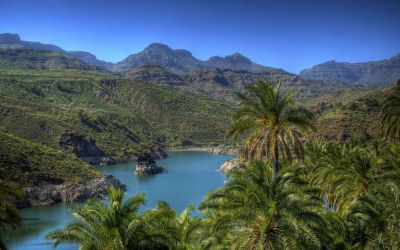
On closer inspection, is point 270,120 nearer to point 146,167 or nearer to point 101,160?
point 146,167

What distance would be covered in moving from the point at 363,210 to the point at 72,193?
243 feet

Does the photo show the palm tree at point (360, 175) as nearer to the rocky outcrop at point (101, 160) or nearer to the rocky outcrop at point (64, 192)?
the rocky outcrop at point (64, 192)

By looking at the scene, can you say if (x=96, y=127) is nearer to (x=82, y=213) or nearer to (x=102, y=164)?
(x=102, y=164)

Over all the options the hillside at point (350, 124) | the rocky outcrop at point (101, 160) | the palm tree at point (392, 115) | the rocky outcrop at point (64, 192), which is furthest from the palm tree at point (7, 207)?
the rocky outcrop at point (101, 160)

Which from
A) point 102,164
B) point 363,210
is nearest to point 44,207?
point 363,210

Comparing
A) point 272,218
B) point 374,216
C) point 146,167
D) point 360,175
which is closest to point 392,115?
point 360,175

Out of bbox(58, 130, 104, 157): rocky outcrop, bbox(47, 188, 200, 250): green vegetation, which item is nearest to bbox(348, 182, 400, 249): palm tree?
bbox(47, 188, 200, 250): green vegetation

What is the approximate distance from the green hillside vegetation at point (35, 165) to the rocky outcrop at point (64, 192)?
216 centimetres

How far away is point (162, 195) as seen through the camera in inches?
4021

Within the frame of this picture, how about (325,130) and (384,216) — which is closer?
(384,216)

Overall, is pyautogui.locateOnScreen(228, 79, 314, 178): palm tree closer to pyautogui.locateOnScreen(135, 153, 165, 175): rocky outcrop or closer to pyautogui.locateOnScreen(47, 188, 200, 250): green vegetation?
pyautogui.locateOnScreen(47, 188, 200, 250): green vegetation

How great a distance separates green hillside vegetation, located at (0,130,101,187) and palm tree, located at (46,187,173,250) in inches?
2695

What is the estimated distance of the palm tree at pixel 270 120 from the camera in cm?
2589

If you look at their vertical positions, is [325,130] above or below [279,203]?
below
